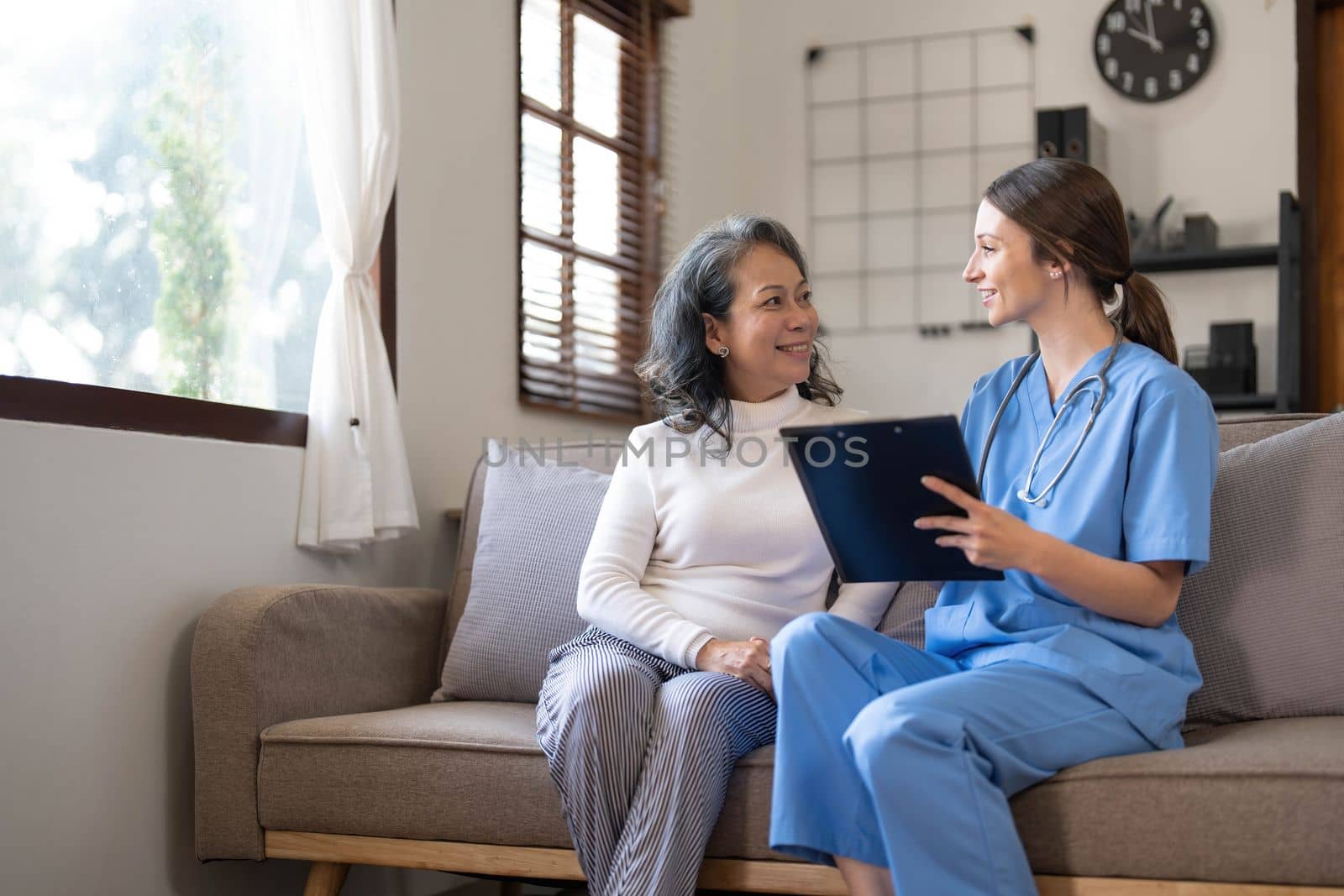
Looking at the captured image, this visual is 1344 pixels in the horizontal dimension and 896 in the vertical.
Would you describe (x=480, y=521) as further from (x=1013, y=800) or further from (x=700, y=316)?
(x=1013, y=800)

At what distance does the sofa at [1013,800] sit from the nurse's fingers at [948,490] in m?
0.33

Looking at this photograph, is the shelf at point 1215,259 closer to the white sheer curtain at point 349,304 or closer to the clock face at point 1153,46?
the clock face at point 1153,46

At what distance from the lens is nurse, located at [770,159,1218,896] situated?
1.33m

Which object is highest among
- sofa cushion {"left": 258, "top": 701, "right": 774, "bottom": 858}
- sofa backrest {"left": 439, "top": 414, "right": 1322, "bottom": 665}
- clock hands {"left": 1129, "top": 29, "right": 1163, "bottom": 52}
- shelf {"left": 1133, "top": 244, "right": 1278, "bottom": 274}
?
clock hands {"left": 1129, "top": 29, "right": 1163, "bottom": 52}

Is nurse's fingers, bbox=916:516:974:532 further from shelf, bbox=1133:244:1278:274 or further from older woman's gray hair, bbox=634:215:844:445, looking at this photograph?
shelf, bbox=1133:244:1278:274

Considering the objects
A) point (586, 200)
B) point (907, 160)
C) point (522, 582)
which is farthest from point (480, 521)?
point (907, 160)

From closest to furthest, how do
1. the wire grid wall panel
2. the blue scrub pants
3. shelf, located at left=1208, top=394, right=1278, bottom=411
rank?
the blue scrub pants, shelf, located at left=1208, top=394, right=1278, bottom=411, the wire grid wall panel

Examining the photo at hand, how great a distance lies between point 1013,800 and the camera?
1.43m

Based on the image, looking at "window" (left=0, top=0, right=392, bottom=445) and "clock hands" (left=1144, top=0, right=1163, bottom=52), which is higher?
"clock hands" (left=1144, top=0, right=1163, bottom=52)

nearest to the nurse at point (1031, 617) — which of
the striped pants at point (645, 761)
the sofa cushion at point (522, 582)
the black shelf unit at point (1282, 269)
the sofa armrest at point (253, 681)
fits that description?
the striped pants at point (645, 761)

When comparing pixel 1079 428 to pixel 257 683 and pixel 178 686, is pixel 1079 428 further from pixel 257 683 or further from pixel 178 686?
pixel 178 686

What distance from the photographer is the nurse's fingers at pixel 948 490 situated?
1.38 m

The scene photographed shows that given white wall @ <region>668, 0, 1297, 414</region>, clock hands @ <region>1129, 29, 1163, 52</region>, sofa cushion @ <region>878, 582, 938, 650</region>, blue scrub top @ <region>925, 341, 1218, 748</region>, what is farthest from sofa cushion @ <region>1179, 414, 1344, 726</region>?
clock hands @ <region>1129, 29, 1163, 52</region>

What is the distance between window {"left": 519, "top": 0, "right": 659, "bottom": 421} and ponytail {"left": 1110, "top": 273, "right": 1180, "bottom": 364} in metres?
1.66
